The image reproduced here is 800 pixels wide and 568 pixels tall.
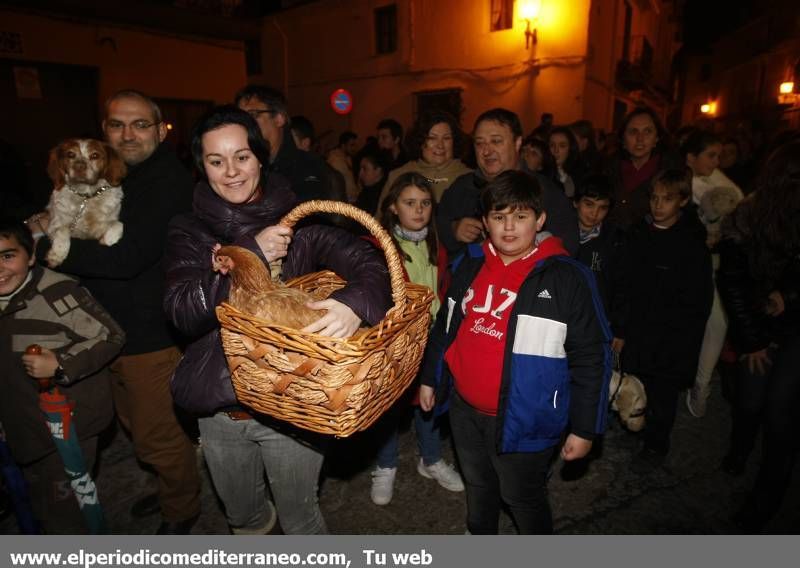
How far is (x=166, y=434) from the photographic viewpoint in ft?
8.77

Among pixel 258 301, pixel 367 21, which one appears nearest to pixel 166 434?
pixel 258 301

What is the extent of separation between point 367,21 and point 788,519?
18906mm

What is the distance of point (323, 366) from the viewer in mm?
1375

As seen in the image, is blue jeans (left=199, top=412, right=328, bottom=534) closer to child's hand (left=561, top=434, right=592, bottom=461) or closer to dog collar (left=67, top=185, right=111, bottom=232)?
child's hand (left=561, top=434, right=592, bottom=461)

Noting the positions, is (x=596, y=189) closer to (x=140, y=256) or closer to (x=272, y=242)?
(x=272, y=242)

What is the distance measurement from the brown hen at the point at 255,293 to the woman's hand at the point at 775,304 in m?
2.64

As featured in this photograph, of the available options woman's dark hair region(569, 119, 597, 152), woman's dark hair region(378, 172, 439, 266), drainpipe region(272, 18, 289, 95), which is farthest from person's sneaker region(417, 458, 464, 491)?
drainpipe region(272, 18, 289, 95)

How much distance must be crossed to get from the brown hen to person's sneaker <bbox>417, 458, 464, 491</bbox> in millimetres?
2118

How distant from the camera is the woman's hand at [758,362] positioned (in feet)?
8.75

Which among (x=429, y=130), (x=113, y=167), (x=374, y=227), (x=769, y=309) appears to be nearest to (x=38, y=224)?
(x=113, y=167)

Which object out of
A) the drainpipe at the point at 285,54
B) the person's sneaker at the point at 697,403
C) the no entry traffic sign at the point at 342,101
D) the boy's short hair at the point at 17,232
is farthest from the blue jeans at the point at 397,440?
the drainpipe at the point at 285,54

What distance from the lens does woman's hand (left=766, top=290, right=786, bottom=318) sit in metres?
2.56

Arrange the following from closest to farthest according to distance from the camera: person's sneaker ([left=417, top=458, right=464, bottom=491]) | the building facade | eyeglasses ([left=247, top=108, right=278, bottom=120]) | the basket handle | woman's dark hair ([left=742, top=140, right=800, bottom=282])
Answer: the basket handle
woman's dark hair ([left=742, top=140, right=800, bottom=282])
eyeglasses ([left=247, top=108, right=278, bottom=120])
person's sneaker ([left=417, top=458, right=464, bottom=491])
the building facade

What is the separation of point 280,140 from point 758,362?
3.36 meters
